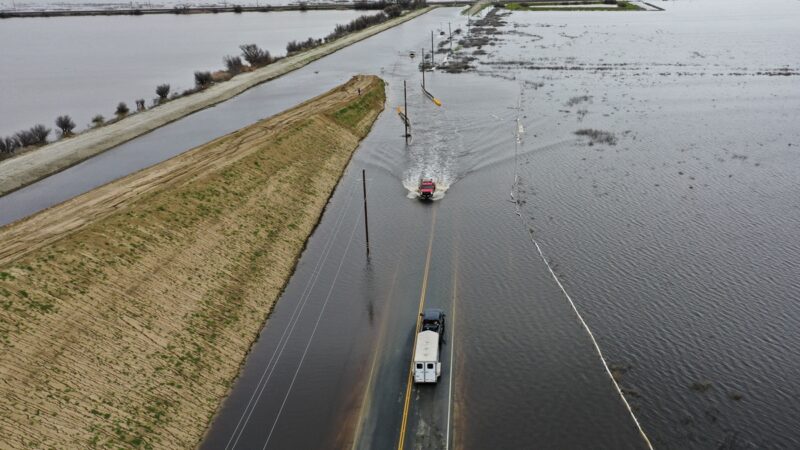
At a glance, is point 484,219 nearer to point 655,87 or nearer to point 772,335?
point 772,335

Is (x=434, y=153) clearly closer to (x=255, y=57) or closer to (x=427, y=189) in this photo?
(x=427, y=189)

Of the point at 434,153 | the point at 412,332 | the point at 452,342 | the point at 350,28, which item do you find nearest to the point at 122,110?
the point at 434,153

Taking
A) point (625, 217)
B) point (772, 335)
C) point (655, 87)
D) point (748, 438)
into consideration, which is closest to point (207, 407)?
point (748, 438)

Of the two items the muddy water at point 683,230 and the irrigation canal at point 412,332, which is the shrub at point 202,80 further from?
the muddy water at point 683,230

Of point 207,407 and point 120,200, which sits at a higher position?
point 120,200

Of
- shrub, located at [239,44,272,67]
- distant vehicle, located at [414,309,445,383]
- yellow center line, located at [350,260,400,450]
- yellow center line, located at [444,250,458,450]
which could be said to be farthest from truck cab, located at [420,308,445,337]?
Result: shrub, located at [239,44,272,67]
